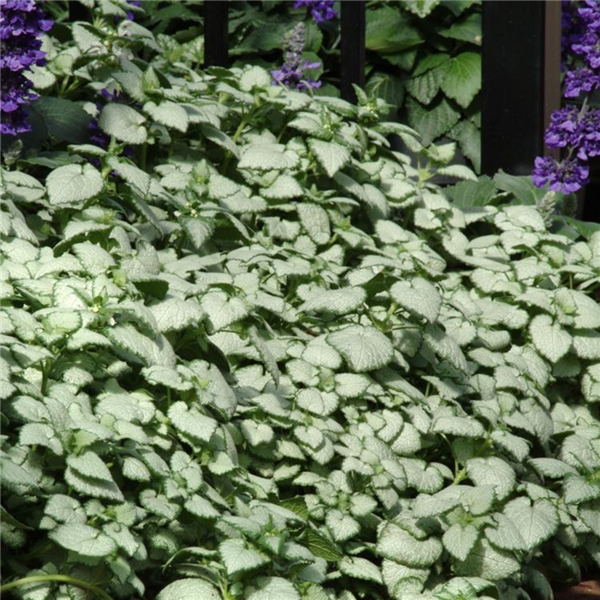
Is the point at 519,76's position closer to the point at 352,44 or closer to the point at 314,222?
the point at 352,44

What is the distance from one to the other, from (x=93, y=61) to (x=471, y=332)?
1457 millimetres

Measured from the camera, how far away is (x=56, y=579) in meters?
1.92

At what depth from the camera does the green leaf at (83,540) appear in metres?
1.89

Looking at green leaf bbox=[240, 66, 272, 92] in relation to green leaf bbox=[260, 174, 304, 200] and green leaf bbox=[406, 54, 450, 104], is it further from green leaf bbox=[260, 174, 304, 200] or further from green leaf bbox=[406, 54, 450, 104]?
green leaf bbox=[406, 54, 450, 104]

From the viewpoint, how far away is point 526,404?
2.97m

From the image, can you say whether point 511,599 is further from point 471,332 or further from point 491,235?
point 491,235

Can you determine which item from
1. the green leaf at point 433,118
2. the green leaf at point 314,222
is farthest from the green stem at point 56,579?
the green leaf at point 433,118

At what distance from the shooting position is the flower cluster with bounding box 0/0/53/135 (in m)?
2.79

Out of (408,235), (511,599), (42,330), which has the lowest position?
(511,599)

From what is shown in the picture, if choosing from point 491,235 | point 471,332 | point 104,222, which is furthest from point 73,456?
point 491,235

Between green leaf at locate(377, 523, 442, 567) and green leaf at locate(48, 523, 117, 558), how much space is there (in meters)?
0.72

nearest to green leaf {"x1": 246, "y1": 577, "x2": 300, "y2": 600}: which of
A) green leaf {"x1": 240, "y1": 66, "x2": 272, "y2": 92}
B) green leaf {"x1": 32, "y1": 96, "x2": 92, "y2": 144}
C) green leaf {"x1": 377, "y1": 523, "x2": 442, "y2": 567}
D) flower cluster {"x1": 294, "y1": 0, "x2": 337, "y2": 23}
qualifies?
green leaf {"x1": 377, "y1": 523, "x2": 442, "y2": 567}

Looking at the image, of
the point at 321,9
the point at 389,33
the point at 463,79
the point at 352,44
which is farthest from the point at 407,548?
the point at 389,33

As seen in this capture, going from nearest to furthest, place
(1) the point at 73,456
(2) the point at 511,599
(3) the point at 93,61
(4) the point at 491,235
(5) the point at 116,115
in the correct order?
(1) the point at 73,456
(2) the point at 511,599
(5) the point at 116,115
(3) the point at 93,61
(4) the point at 491,235
